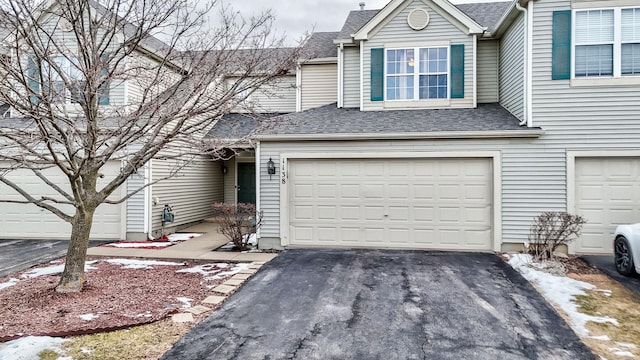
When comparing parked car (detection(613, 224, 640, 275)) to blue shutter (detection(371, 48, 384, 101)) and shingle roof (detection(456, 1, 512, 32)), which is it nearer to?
blue shutter (detection(371, 48, 384, 101))

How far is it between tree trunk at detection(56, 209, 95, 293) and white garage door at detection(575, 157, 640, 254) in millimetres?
9533

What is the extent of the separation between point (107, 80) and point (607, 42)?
9.74m

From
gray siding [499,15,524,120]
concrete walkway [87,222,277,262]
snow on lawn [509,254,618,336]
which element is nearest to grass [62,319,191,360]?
concrete walkway [87,222,277,262]

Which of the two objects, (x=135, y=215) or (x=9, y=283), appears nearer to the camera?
(x=9, y=283)

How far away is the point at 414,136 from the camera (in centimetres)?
858

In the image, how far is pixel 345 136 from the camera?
8789mm

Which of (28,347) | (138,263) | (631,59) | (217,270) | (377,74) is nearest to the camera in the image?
(28,347)

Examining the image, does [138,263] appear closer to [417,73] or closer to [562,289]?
[562,289]

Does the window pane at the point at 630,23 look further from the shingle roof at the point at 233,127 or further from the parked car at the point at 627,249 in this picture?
the shingle roof at the point at 233,127

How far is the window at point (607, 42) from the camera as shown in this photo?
8031 mm

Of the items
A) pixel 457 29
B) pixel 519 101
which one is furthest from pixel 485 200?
pixel 457 29

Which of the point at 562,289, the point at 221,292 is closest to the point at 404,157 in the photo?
the point at 562,289

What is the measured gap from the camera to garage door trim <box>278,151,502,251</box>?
838 cm

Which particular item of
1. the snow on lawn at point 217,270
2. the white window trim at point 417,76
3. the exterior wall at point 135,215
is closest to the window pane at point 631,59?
the white window trim at point 417,76
